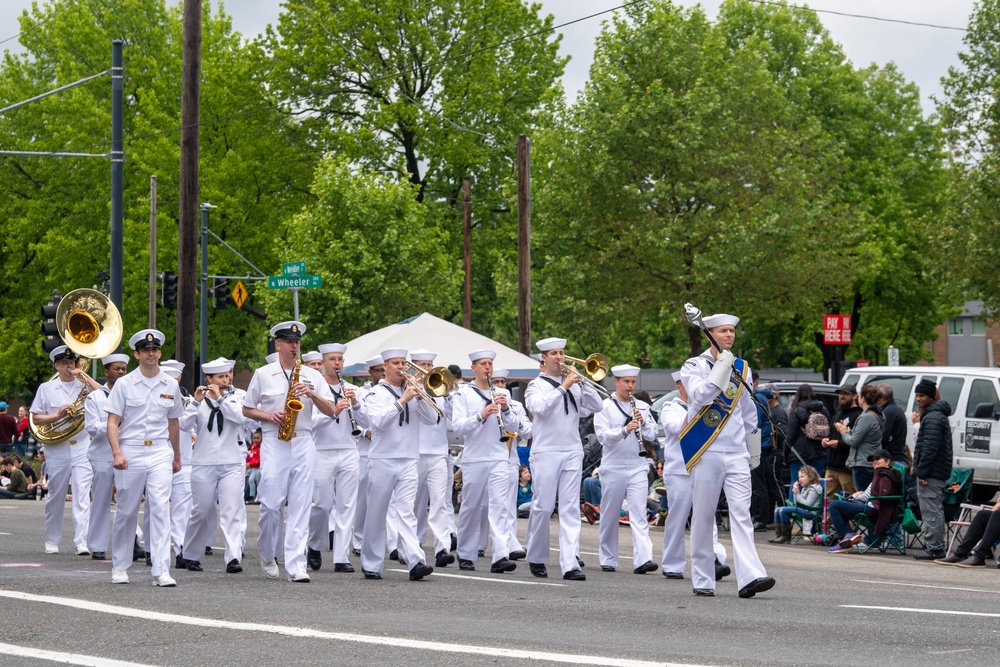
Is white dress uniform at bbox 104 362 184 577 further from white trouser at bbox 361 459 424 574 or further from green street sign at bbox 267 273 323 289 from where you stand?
green street sign at bbox 267 273 323 289

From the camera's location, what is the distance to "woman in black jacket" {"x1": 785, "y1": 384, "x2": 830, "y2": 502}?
19359 millimetres

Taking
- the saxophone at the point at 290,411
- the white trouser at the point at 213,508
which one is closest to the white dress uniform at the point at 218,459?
the white trouser at the point at 213,508

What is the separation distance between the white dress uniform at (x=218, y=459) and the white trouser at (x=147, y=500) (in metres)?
1.76

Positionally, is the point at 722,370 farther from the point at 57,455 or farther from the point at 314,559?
the point at 57,455

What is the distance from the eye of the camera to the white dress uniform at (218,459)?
46.3 ft

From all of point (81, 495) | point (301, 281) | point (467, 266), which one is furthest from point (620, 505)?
point (467, 266)

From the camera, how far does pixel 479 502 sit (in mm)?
14570

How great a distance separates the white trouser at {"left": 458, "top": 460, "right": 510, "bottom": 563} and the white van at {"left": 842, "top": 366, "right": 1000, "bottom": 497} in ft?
25.3

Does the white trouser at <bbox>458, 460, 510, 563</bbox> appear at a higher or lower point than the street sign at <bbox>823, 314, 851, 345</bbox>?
lower

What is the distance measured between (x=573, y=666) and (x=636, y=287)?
100 ft

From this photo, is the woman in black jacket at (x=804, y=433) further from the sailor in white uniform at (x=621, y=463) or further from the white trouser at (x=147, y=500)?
the white trouser at (x=147, y=500)

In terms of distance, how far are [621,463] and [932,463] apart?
403 cm

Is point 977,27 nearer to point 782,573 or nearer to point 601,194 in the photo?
point 601,194

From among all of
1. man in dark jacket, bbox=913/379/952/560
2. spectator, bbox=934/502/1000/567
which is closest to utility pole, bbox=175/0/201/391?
man in dark jacket, bbox=913/379/952/560
